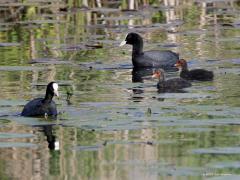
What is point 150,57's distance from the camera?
18469 mm

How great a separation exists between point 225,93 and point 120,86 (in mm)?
1902

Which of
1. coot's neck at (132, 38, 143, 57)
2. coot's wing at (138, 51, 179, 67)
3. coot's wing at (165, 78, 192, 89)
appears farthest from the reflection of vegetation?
coot's wing at (165, 78, 192, 89)

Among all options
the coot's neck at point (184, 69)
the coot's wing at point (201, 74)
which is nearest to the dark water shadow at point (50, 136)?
the coot's wing at point (201, 74)

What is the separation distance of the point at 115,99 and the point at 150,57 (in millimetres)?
5040

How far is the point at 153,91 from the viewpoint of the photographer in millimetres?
14703

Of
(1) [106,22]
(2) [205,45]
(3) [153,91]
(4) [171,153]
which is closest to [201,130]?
(4) [171,153]

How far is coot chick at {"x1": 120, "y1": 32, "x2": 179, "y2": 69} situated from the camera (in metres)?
18.1

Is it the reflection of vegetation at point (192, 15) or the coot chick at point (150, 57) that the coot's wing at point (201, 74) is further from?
the reflection of vegetation at point (192, 15)

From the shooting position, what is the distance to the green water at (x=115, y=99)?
9.78 metres

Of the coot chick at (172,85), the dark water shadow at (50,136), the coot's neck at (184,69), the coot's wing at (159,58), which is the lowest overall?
the coot's wing at (159,58)

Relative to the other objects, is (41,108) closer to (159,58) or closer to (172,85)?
(172,85)

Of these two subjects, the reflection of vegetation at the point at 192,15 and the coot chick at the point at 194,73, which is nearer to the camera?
the coot chick at the point at 194,73

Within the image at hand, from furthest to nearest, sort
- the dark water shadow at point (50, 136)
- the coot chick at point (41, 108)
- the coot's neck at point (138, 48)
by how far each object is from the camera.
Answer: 1. the coot's neck at point (138, 48)
2. the coot chick at point (41, 108)
3. the dark water shadow at point (50, 136)

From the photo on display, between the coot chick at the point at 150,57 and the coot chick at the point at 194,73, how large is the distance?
131 centimetres
